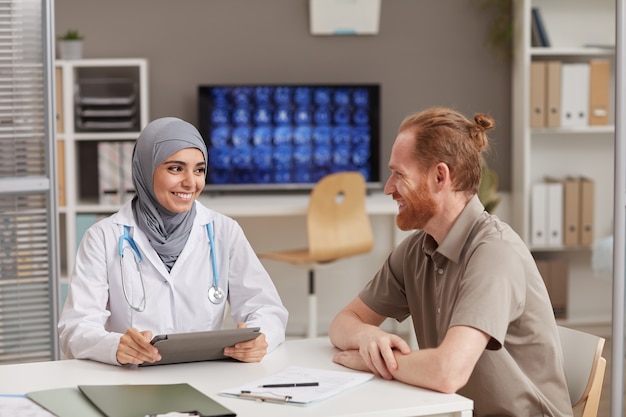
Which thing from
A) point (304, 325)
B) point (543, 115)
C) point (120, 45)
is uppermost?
point (120, 45)

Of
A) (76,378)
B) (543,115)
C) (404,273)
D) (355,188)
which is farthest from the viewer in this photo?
(543,115)

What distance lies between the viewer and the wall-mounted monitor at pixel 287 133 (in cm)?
549

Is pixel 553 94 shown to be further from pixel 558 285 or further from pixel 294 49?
pixel 294 49

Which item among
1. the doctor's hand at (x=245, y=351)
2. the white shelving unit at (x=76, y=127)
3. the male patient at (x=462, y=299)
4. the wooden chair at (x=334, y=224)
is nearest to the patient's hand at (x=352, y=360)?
the male patient at (x=462, y=299)

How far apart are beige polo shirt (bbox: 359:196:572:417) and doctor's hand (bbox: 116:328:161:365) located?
65 cm

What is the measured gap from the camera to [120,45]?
18.3ft

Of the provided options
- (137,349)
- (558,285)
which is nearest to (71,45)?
(558,285)

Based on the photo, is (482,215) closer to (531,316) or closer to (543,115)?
(531,316)

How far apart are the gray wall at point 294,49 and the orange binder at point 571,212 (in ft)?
1.61

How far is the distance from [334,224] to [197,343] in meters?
2.90

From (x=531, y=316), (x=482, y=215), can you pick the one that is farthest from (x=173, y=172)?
(x=531, y=316)

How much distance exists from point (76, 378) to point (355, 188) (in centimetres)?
302

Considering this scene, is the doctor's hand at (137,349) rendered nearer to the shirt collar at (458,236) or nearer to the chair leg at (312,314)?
the shirt collar at (458,236)

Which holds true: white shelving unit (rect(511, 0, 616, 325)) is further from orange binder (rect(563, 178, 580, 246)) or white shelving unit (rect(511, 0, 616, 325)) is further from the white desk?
the white desk
